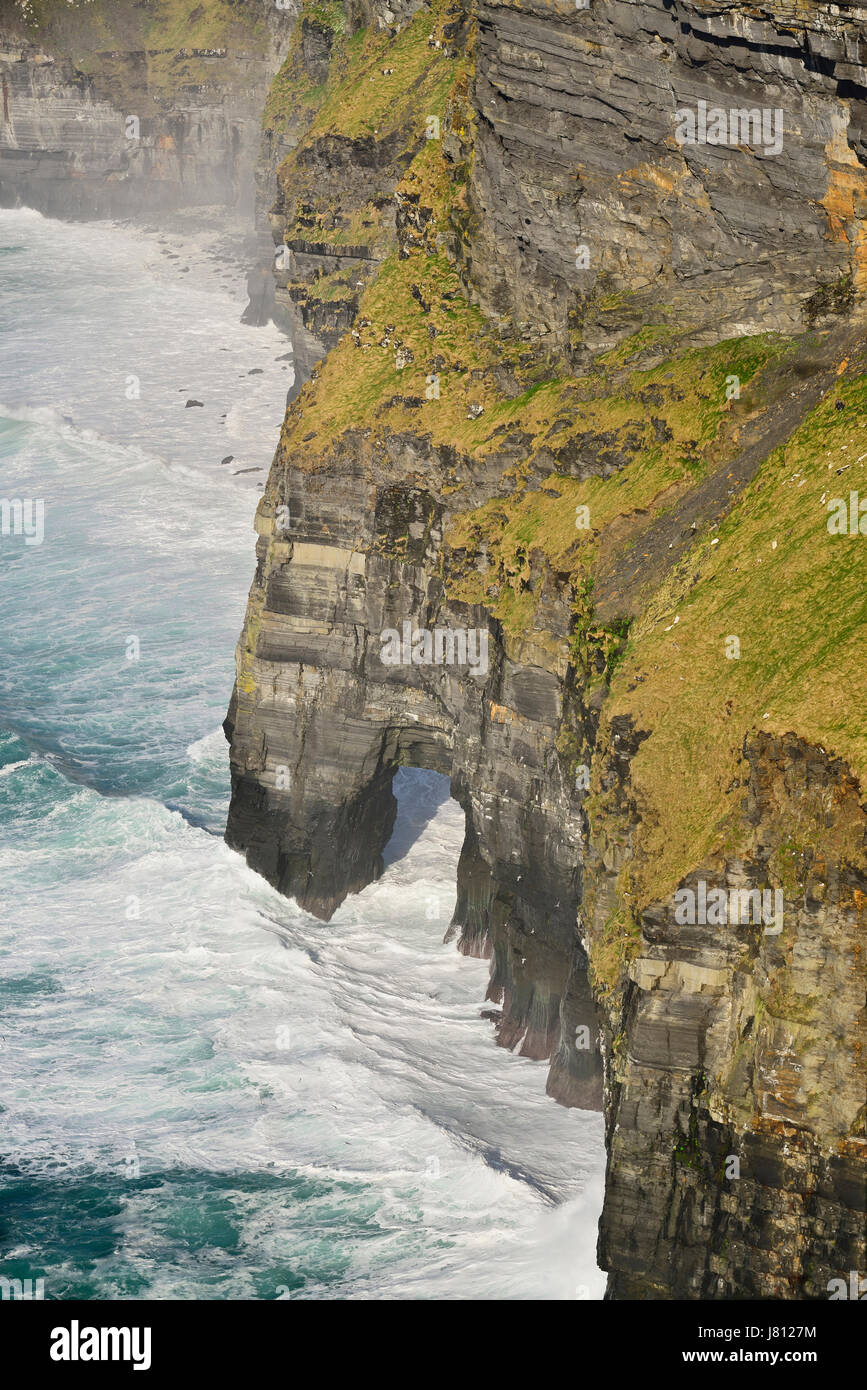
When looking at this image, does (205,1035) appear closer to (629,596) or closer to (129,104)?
(629,596)

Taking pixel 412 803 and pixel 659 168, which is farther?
pixel 412 803

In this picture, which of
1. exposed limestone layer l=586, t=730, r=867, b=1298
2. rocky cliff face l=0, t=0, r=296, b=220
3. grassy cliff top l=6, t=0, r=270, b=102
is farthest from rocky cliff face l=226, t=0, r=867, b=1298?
grassy cliff top l=6, t=0, r=270, b=102

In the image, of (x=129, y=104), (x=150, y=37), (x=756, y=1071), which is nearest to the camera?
(x=756, y=1071)

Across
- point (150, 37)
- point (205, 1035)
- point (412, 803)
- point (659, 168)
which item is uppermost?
point (150, 37)

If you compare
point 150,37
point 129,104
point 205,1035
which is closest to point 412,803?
point 205,1035

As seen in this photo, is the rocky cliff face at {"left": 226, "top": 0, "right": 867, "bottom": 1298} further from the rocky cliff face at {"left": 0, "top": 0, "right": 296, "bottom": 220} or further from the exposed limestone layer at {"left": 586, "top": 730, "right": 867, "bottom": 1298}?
the rocky cliff face at {"left": 0, "top": 0, "right": 296, "bottom": 220}

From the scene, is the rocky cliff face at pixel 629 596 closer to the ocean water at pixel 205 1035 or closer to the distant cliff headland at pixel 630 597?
the distant cliff headland at pixel 630 597

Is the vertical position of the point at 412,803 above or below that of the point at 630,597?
below
